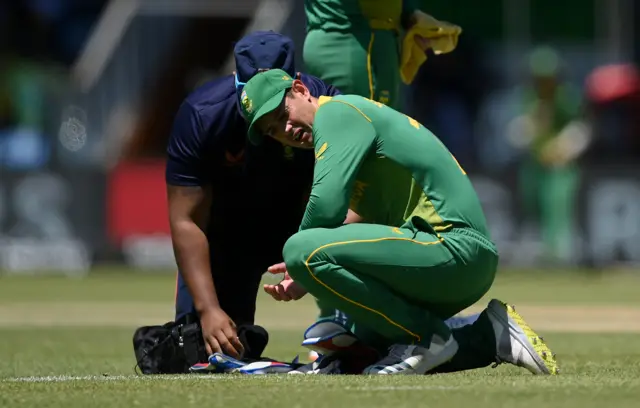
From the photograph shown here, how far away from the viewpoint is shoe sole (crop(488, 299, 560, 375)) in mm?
5816

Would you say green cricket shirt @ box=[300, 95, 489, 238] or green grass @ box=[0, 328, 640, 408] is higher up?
green cricket shirt @ box=[300, 95, 489, 238]

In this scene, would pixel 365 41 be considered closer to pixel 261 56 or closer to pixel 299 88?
pixel 261 56

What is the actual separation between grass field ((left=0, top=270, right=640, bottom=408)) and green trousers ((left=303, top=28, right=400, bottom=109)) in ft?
4.71

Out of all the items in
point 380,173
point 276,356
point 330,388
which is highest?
point 380,173

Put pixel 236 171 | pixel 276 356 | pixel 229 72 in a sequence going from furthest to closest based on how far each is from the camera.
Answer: pixel 229 72
pixel 276 356
pixel 236 171

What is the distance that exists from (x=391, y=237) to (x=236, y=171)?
1.24m

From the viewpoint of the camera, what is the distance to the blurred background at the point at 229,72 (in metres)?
16.4

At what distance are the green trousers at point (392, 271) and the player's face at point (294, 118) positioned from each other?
15.1 inches

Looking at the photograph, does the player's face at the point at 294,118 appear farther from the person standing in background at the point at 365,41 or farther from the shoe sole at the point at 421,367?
the person standing in background at the point at 365,41

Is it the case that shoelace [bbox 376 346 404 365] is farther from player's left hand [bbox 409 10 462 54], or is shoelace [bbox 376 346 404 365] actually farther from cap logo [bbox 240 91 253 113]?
player's left hand [bbox 409 10 462 54]

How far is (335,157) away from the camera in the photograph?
554cm

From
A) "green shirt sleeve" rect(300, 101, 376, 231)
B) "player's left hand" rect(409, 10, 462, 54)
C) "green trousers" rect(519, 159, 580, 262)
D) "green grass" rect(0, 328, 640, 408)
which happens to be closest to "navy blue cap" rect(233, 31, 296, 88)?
"green shirt sleeve" rect(300, 101, 376, 231)

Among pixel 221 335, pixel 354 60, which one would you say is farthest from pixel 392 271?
pixel 354 60

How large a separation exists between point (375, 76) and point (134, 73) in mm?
10090
